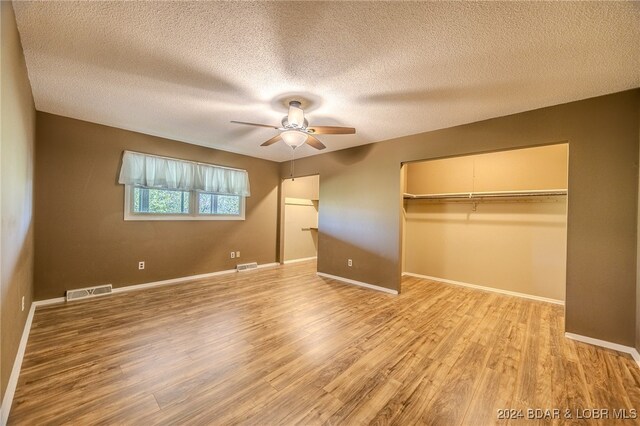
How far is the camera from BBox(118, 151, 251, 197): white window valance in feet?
12.8

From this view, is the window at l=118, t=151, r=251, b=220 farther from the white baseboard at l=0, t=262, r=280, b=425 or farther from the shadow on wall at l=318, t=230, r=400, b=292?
the shadow on wall at l=318, t=230, r=400, b=292

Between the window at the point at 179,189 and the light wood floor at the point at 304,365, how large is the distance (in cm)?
153

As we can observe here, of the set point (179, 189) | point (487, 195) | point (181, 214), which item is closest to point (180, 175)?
point (179, 189)

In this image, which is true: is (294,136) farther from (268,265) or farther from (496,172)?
(268,265)

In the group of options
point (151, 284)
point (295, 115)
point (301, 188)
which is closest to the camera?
point (295, 115)

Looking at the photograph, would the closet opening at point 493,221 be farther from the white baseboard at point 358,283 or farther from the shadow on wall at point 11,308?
the shadow on wall at point 11,308

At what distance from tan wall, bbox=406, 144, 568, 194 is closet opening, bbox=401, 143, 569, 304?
1 centimetres

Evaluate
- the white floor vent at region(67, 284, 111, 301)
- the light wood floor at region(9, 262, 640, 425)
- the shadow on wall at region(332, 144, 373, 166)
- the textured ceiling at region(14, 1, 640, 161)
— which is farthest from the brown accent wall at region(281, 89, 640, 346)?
the white floor vent at region(67, 284, 111, 301)

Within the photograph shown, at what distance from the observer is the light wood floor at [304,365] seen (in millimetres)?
1600

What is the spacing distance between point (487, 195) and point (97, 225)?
6139 mm

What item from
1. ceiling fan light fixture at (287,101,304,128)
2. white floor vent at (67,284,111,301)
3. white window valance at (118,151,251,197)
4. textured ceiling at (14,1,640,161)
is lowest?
white floor vent at (67,284,111,301)

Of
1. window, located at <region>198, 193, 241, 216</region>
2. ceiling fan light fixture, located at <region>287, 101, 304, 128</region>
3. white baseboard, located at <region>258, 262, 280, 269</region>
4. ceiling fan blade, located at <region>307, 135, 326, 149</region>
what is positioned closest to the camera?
ceiling fan light fixture, located at <region>287, 101, 304, 128</region>

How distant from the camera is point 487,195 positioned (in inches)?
164

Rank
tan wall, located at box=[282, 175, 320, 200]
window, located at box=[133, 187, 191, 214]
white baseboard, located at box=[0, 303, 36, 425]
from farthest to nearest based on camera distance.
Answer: tan wall, located at box=[282, 175, 320, 200] < window, located at box=[133, 187, 191, 214] < white baseboard, located at box=[0, 303, 36, 425]
